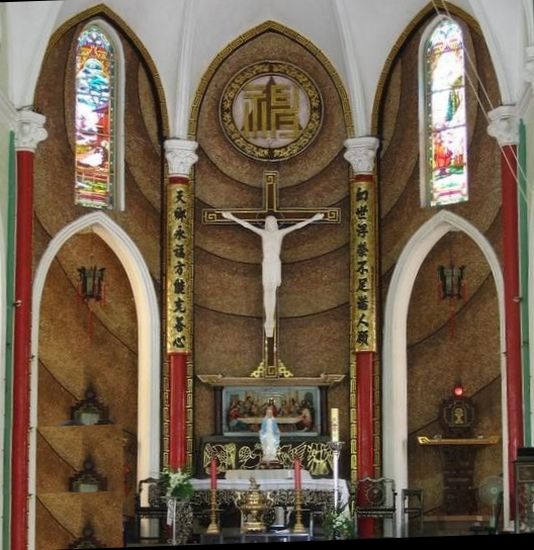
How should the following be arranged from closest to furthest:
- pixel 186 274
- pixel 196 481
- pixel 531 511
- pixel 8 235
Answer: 1. pixel 531 511
2. pixel 8 235
3. pixel 196 481
4. pixel 186 274

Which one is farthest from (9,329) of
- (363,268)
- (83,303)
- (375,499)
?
(375,499)

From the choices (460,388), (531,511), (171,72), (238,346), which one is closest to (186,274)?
(238,346)

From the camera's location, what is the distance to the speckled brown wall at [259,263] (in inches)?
848

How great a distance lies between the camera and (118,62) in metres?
21.7

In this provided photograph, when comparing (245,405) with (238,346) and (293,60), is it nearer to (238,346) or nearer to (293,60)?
(238,346)

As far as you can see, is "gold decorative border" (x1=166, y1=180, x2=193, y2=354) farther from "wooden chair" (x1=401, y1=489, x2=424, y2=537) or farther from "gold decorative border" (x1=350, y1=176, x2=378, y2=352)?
"wooden chair" (x1=401, y1=489, x2=424, y2=537)

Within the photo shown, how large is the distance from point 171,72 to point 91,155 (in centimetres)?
201

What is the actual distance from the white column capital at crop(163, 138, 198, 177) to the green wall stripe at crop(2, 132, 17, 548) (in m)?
3.36

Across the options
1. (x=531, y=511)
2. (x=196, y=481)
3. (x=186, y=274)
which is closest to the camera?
(x=531, y=511)

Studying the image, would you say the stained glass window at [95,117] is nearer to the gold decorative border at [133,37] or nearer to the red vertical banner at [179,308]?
the gold decorative border at [133,37]

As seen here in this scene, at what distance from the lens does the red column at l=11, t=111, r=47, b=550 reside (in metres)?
18.1

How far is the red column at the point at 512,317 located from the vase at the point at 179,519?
474cm

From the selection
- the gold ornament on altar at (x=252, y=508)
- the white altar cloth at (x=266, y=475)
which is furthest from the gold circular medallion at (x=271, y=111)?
the gold ornament on altar at (x=252, y=508)

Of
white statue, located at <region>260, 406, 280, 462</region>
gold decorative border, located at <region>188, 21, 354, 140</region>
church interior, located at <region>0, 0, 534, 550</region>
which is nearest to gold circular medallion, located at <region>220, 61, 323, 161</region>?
church interior, located at <region>0, 0, 534, 550</region>
